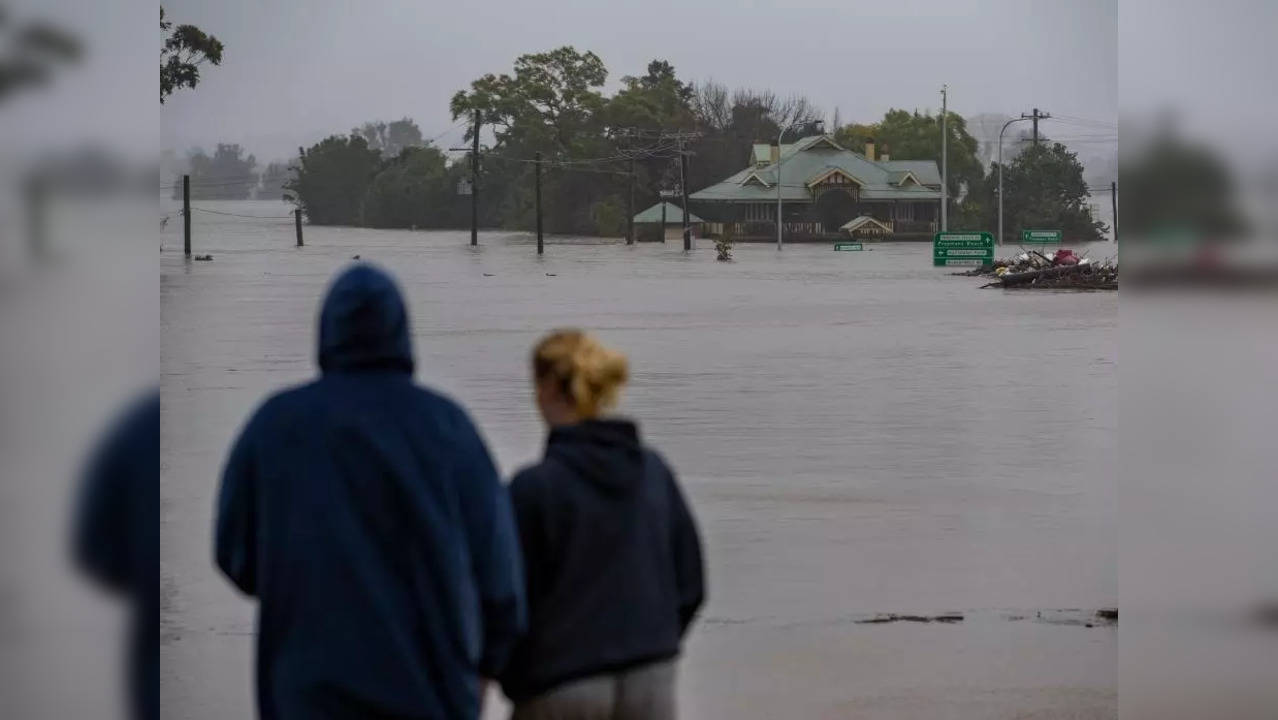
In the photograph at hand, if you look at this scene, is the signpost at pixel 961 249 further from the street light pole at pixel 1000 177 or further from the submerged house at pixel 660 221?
the submerged house at pixel 660 221

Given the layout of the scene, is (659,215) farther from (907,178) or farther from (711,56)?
(907,178)

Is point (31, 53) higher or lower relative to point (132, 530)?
higher

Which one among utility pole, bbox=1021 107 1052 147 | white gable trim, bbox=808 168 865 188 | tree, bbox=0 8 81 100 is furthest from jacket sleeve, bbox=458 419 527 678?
utility pole, bbox=1021 107 1052 147

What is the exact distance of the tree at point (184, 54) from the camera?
388 cm

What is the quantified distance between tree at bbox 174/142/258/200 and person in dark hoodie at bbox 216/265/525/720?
1.82 meters

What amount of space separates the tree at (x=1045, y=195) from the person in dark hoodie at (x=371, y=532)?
2512 millimetres

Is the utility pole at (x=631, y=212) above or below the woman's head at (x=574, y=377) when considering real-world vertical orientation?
above

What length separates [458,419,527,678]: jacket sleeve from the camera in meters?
2.29

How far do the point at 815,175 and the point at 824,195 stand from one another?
58 millimetres

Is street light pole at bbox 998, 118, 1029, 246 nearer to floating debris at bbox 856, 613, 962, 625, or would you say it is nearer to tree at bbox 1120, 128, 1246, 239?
tree at bbox 1120, 128, 1246, 239

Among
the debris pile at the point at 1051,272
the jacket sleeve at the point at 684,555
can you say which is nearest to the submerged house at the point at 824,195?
the debris pile at the point at 1051,272

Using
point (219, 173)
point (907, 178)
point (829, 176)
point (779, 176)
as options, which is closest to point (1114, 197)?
point (907, 178)

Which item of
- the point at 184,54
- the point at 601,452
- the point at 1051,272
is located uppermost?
the point at 184,54

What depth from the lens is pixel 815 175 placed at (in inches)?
173
